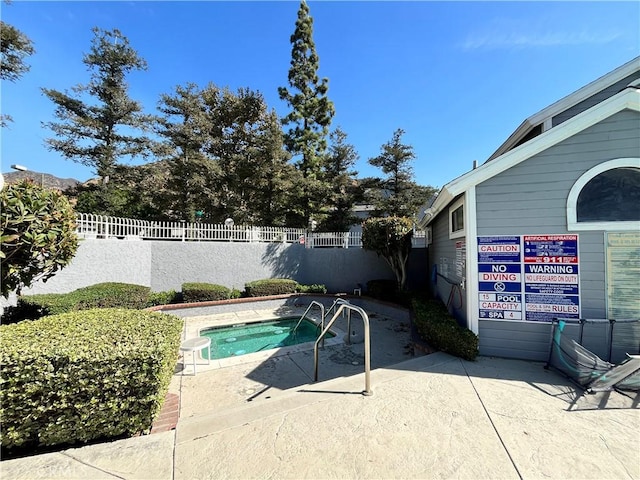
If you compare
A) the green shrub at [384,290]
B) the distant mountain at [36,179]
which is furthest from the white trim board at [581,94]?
the distant mountain at [36,179]

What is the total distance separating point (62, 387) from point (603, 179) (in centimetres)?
745

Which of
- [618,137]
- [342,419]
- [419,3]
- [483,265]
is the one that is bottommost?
[342,419]

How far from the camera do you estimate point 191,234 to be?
35.9 feet

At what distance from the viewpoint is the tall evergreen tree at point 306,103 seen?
17.8 metres

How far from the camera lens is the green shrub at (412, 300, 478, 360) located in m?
4.57

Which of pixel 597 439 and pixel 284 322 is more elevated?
pixel 597 439

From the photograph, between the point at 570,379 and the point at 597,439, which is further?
the point at 570,379

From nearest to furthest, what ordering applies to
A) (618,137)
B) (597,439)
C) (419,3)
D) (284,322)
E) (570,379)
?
(597,439) < (570,379) < (618,137) < (419,3) < (284,322)

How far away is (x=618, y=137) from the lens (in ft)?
13.7

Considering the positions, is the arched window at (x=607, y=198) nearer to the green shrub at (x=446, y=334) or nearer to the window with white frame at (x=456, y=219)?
the window with white frame at (x=456, y=219)

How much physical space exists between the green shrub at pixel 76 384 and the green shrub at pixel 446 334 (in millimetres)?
4454

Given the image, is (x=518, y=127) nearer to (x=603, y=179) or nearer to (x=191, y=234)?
(x=603, y=179)

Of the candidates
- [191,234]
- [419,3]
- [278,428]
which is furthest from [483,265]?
[191,234]

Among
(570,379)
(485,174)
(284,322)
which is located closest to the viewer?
(570,379)
